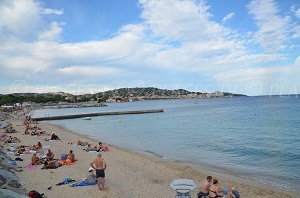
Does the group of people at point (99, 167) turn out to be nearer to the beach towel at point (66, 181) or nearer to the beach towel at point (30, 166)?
the beach towel at point (66, 181)

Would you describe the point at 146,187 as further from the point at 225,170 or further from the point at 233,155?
the point at 233,155

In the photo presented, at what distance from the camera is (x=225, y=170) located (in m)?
18.7

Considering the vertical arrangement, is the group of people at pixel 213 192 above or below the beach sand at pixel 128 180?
above

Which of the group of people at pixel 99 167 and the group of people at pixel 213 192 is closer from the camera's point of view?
the group of people at pixel 213 192

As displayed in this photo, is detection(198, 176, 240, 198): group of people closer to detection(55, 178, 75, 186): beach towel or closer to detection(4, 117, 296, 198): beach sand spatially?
detection(4, 117, 296, 198): beach sand

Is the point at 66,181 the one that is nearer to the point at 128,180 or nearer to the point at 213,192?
the point at 128,180

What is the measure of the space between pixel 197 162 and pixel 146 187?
27.7 ft

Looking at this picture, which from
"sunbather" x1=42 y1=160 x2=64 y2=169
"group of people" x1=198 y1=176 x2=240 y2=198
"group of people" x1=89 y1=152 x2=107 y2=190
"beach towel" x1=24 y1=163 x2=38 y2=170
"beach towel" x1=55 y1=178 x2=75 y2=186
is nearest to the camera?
"group of people" x1=198 y1=176 x2=240 y2=198

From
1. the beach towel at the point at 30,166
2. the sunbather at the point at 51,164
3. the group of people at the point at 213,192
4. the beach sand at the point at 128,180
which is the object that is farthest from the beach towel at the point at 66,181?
the group of people at the point at 213,192

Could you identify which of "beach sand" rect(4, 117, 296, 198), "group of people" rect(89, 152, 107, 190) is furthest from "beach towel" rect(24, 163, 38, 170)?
"group of people" rect(89, 152, 107, 190)

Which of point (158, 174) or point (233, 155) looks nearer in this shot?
point (158, 174)

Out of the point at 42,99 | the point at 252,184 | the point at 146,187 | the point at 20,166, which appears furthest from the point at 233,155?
the point at 42,99

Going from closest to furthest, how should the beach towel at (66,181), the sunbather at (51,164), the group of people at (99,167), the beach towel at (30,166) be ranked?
the group of people at (99,167), the beach towel at (66,181), the beach towel at (30,166), the sunbather at (51,164)

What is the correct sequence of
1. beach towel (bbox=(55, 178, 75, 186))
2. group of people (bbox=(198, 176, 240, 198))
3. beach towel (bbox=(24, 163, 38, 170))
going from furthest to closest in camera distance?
beach towel (bbox=(24, 163, 38, 170))
beach towel (bbox=(55, 178, 75, 186))
group of people (bbox=(198, 176, 240, 198))
